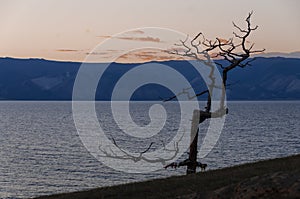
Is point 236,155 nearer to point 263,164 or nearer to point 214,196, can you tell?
point 263,164

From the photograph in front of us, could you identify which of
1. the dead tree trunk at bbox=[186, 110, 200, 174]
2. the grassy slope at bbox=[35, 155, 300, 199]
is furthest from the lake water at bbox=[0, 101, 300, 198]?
the grassy slope at bbox=[35, 155, 300, 199]

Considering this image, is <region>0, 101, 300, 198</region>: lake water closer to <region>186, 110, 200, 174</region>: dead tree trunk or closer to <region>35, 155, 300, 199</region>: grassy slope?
<region>186, 110, 200, 174</region>: dead tree trunk

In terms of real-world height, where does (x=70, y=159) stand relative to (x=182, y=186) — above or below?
below

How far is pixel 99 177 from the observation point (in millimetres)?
71500

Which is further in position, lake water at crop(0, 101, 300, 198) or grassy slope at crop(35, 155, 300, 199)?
lake water at crop(0, 101, 300, 198)

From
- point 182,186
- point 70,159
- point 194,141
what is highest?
point 194,141

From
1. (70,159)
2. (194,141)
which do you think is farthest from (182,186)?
(70,159)

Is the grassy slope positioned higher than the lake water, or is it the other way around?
the grassy slope

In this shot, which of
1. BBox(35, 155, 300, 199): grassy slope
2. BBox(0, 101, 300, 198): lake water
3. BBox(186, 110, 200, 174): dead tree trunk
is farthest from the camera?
BBox(0, 101, 300, 198): lake water

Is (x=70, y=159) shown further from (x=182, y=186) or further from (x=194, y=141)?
(x=182, y=186)

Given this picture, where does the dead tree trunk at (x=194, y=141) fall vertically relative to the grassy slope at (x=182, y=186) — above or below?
above

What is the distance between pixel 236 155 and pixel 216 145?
1745 cm

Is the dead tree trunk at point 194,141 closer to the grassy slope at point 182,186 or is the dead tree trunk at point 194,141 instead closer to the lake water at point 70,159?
the grassy slope at point 182,186

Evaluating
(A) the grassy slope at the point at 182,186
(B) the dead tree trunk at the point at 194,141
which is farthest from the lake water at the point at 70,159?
(A) the grassy slope at the point at 182,186
